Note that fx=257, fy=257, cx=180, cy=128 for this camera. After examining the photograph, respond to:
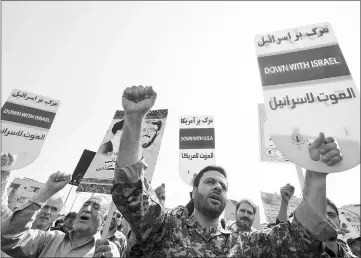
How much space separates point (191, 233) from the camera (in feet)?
6.33

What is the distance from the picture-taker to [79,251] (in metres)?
2.97

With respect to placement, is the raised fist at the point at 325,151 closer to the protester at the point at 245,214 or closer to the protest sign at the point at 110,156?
the protest sign at the point at 110,156

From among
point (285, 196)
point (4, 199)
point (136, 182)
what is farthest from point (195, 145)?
point (136, 182)

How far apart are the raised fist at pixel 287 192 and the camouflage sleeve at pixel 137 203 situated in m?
2.38

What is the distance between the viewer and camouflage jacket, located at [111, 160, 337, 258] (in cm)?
160

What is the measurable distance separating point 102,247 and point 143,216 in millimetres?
1030

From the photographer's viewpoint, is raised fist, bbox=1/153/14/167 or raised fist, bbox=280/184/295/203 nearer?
raised fist, bbox=1/153/14/167

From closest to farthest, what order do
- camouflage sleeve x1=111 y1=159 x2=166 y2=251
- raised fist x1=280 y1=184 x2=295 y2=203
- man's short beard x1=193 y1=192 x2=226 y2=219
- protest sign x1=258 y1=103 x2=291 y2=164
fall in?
camouflage sleeve x1=111 y1=159 x2=166 y2=251
man's short beard x1=193 y1=192 x2=226 y2=219
raised fist x1=280 y1=184 x2=295 y2=203
protest sign x1=258 y1=103 x2=291 y2=164

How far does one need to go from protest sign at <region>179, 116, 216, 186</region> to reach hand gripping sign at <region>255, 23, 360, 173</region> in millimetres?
3581

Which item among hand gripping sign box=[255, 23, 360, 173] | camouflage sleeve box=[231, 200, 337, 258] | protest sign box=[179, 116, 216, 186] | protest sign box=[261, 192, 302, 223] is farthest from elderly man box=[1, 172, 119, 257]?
protest sign box=[261, 192, 302, 223]

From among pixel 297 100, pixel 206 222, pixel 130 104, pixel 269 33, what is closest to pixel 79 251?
pixel 206 222

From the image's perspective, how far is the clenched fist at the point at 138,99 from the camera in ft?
5.60

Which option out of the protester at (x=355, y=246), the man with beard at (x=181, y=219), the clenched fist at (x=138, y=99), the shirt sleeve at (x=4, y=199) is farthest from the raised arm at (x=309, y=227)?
the protester at (x=355, y=246)

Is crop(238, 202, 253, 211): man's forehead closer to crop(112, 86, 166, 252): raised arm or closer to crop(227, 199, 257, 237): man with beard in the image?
crop(227, 199, 257, 237): man with beard
